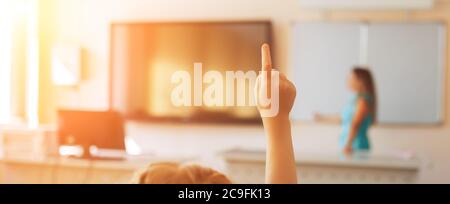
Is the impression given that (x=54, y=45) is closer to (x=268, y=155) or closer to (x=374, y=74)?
(x=374, y=74)

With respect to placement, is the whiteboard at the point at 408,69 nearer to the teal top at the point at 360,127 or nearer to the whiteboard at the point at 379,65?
the whiteboard at the point at 379,65

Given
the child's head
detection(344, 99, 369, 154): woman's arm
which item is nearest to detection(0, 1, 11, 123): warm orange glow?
detection(344, 99, 369, 154): woman's arm

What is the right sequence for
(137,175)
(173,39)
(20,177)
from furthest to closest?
(173,39)
(20,177)
(137,175)

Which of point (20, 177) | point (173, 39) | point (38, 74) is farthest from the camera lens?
point (173, 39)

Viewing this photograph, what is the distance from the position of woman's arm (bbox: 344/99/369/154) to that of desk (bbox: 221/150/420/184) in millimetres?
143

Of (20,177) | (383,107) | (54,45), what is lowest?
(20,177)

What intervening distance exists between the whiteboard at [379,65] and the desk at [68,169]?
1.26 meters

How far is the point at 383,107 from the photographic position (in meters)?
4.05

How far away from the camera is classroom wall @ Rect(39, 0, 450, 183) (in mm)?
3852

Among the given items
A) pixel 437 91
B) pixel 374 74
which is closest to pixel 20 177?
pixel 374 74

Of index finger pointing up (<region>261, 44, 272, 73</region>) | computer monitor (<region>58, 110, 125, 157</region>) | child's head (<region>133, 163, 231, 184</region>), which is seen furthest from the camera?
computer monitor (<region>58, 110, 125, 157</region>)

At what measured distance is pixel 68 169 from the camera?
10.2 feet

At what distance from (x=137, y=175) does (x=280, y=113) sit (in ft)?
0.77

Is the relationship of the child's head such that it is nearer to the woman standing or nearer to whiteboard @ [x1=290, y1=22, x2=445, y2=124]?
the woman standing
